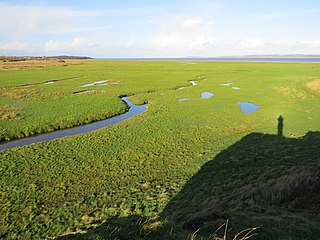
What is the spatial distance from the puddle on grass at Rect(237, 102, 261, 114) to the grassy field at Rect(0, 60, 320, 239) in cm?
145

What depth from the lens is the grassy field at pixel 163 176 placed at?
386 inches

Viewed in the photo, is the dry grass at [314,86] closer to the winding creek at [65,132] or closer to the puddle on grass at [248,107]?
the puddle on grass at [248,107]

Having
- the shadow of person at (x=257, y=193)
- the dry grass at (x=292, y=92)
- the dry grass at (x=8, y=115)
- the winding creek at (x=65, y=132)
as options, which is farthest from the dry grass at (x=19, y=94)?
the dry grass at (x=292, y=92)

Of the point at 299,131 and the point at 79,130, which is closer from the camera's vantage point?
the point at 299,131

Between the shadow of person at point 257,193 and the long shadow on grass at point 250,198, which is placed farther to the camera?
the shadow of person at point 257,193

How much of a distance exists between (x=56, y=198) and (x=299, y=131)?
23.0 meters

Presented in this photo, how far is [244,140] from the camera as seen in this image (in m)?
23.8

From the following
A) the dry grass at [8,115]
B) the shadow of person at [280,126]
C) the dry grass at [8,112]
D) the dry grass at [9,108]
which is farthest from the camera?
the dry grass at [9,108]

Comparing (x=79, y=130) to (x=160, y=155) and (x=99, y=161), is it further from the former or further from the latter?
(x=160, y=155)

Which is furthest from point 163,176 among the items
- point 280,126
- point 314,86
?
point 314,86

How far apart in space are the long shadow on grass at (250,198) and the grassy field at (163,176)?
5 cm

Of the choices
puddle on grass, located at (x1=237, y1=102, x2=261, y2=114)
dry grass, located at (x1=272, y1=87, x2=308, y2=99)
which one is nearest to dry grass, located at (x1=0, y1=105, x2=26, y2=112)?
puddle on grass, located at (x1=237, y1=102, x2=261, y2=114)

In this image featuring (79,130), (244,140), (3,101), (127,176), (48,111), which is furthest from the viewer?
(3,101)

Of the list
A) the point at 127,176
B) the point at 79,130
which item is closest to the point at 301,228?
the point at 127,176
